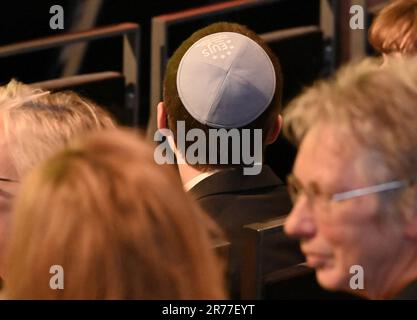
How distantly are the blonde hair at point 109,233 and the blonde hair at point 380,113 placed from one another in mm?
447

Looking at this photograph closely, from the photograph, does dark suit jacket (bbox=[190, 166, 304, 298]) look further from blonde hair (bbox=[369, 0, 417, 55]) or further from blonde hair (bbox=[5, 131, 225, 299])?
blonde hair (bbox=[5, 131, 225, 299])

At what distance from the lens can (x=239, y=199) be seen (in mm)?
2721

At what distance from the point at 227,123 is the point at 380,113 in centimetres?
96

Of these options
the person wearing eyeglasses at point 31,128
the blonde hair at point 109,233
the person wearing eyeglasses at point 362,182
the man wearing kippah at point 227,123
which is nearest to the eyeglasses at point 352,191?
the person wearing eyeglasses at point 362,182

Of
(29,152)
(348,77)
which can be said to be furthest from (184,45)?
(348,77)

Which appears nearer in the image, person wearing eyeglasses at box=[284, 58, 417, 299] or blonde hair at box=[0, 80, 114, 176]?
person wearing eyeglasses at box=[284, 58, 417, 299]

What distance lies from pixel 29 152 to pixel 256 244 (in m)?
0.52

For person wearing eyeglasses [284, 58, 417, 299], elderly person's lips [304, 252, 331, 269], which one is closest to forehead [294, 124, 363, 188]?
person wearing eyeglasses [284, 58, 417, 299]

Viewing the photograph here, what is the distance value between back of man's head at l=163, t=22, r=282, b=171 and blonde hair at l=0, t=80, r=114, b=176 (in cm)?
36

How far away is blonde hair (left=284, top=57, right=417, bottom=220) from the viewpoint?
6.02 ft

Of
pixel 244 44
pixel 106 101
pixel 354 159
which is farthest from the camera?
pixel 106 101

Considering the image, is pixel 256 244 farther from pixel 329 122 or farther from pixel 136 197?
pixel 136 197

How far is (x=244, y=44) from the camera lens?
288 cm

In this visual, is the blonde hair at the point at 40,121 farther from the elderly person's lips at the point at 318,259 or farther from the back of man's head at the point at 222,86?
the elderly person's lips at the point at 318,259
